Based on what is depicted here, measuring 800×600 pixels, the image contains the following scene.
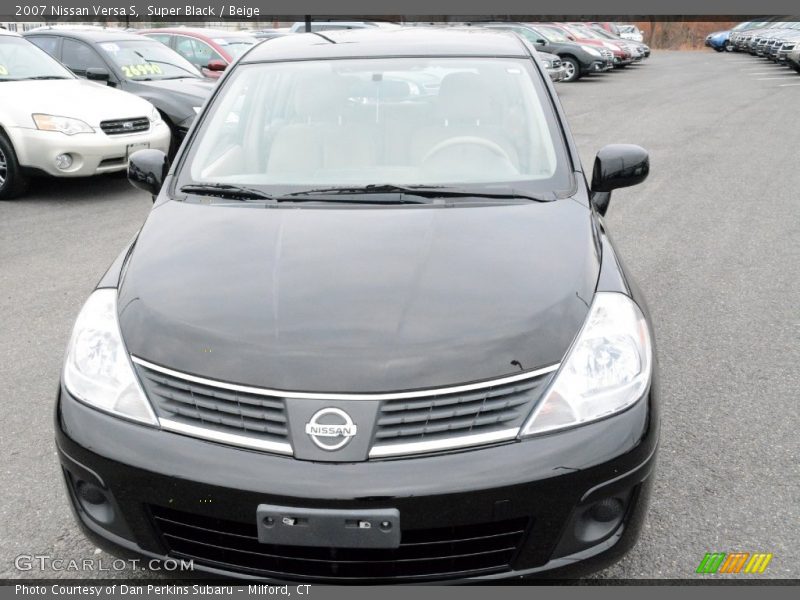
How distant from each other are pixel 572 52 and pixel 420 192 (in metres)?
20.2

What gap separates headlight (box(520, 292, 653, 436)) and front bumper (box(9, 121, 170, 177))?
6.48 metres

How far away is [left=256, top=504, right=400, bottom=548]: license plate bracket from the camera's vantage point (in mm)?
2012

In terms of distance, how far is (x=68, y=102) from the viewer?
312 inches

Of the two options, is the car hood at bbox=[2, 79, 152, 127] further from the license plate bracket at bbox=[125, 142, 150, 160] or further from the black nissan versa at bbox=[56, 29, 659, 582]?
the black nissan versa at bbox=[56, 29, 659, 582]

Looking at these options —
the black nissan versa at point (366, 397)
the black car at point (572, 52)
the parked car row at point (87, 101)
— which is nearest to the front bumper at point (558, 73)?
the black car at point (572, 52)

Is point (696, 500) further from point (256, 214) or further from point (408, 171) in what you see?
point (256, 214)

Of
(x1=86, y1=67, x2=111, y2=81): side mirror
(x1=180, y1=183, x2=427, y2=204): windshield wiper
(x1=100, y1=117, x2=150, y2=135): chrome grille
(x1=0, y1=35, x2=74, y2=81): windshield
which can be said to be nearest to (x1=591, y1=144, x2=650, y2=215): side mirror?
(x1=180, y1=183, x2=427, y2=204): windshield wiper

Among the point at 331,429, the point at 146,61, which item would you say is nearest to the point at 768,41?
the point at 146,61

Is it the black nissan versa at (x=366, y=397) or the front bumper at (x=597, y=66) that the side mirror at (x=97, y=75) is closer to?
the black nissan versa at (x=366, y=397)

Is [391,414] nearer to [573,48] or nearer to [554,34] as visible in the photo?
[573,48]

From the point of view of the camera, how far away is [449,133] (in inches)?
137

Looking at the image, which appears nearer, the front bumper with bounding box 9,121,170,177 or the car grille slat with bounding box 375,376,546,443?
the car grille slat with bounding box 375,376,546,443
